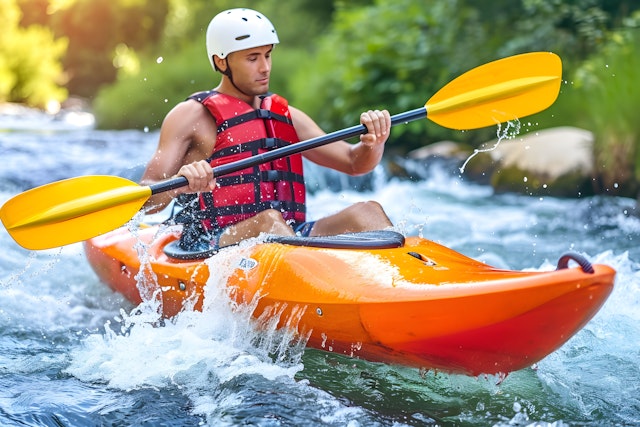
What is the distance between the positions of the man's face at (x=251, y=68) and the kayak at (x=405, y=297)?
68cm

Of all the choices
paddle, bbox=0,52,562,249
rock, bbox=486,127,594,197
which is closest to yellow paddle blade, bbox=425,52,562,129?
paddle, bbox=0,52,562,249

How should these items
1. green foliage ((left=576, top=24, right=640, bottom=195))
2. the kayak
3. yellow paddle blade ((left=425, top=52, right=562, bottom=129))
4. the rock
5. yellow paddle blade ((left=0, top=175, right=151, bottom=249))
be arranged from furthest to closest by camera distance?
the rock < green foliage ((left=576, top=24, right=640, bottom=195)) < yellow paddle blade ((left=425, top=52, right=562, bottom=129)) < yellow paddle blade ((left=0, top=175, right=151, bottom=249)) < the kayak

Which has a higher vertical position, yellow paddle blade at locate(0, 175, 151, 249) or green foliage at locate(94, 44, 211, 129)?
green foliage at locate(94, 44, 211, 129)

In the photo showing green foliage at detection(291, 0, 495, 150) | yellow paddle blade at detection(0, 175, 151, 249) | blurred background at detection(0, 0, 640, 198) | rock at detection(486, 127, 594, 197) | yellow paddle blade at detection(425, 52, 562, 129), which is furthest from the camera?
green foliage at detection(291, 0, 495, 150)

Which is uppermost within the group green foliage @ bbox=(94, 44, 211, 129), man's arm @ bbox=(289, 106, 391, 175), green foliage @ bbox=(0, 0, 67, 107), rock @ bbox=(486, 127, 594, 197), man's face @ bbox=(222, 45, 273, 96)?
green foliage @ bbox=(0, 0, 67, 107)

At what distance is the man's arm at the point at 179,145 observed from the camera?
3172 millimetres

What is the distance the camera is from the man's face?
323cm

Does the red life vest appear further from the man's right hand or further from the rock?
the rock

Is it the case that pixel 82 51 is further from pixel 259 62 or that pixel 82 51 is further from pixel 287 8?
pixel 259 62

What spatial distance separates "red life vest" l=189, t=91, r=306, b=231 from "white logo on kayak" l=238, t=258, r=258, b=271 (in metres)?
0.32

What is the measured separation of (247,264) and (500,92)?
1.22 meters

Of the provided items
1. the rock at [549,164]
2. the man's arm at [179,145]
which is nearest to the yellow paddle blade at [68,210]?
the man's arm at [179,145]

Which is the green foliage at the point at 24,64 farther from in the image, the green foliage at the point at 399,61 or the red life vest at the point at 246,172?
the red life vest at the point at 246,172

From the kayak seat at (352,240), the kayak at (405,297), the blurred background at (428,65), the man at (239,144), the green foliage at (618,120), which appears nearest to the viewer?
the kayak at (405,297)
